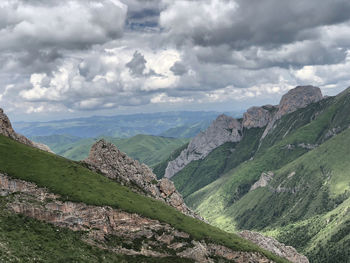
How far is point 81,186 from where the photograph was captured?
125 meters

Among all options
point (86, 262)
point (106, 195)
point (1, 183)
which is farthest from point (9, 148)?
point (86, 262)

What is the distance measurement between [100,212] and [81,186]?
16.0 m

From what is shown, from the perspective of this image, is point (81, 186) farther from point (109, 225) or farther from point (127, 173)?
point (127, 173)

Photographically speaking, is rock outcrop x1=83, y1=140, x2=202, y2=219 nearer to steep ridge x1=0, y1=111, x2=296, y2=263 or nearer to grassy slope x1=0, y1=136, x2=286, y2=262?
grassy slope x1=0, y1=136, x2=286, y2=262

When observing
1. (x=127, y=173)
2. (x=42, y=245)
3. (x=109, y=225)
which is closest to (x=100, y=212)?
(x=109, y=225)

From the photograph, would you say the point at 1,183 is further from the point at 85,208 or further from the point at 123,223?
the point at 123,223

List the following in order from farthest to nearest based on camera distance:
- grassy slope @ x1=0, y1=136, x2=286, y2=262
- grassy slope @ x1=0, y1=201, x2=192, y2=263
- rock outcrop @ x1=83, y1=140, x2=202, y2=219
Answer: rock outcrop @ x1=83, y1=140, x2=202, y2=219
grassy slope @ x1=0, y1=136, x2=286, y2=262
grassy slope @ x1=0, y1=201, x2=192, y2=263

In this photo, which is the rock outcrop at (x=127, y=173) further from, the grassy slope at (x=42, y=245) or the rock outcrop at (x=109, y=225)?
the grassy slope at (x=42, y=245)

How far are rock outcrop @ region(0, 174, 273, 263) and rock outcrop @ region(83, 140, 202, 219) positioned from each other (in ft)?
139

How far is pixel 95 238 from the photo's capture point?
345ft

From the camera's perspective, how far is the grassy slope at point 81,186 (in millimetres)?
116438

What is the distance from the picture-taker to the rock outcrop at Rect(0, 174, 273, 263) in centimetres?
10356

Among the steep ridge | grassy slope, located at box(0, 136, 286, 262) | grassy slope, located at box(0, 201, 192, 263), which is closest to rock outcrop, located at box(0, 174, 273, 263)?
the steep ridge

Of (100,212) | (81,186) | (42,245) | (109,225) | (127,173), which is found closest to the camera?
(42,245)
